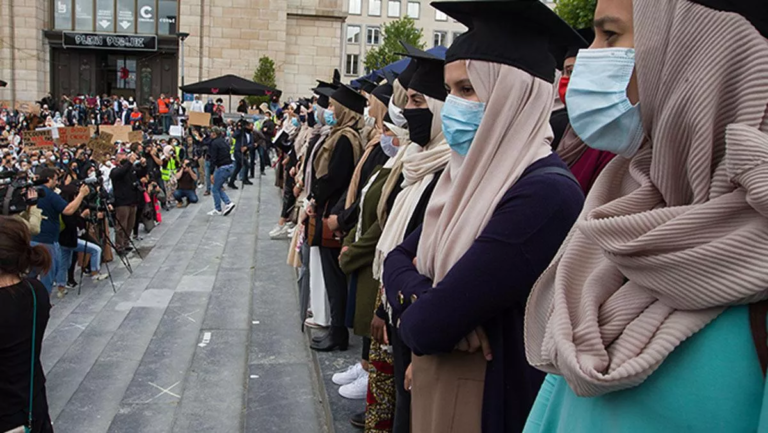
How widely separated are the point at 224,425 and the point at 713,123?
4.79 m

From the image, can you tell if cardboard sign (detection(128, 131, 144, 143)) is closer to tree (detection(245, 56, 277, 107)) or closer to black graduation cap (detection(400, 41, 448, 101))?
black graduation cap (detection(400, 41, 448, 101))

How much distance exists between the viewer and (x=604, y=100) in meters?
1.54

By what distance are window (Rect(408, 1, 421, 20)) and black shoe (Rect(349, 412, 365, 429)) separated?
67192 mm

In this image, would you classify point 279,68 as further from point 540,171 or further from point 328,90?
point 540,171

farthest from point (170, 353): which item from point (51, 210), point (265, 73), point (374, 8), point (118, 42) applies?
point (374, 8)

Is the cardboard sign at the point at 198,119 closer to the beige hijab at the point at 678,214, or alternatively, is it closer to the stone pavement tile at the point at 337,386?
the stone pavement tile at the point at 337,386

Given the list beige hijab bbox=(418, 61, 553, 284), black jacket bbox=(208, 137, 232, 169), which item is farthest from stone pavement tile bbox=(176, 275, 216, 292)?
beige hijab bbox=(418, 61, 553, 284)

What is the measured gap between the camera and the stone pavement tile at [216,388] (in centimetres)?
521

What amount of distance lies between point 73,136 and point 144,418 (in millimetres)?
13159

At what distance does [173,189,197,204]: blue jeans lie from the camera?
56.9 ft

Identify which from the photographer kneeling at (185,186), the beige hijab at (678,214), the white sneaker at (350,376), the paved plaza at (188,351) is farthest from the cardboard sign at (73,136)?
the beige hijab at (678,214)

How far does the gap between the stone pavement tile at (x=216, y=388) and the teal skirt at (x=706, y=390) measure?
14.4 ft

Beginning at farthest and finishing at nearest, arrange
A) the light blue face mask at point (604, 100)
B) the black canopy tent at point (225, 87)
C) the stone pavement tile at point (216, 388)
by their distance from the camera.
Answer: the black canopy tent at point (225, 87) → the stone pavement tile at point (216, 388) → the light blue face mask at point (604, 100)

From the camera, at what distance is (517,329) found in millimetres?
2209
